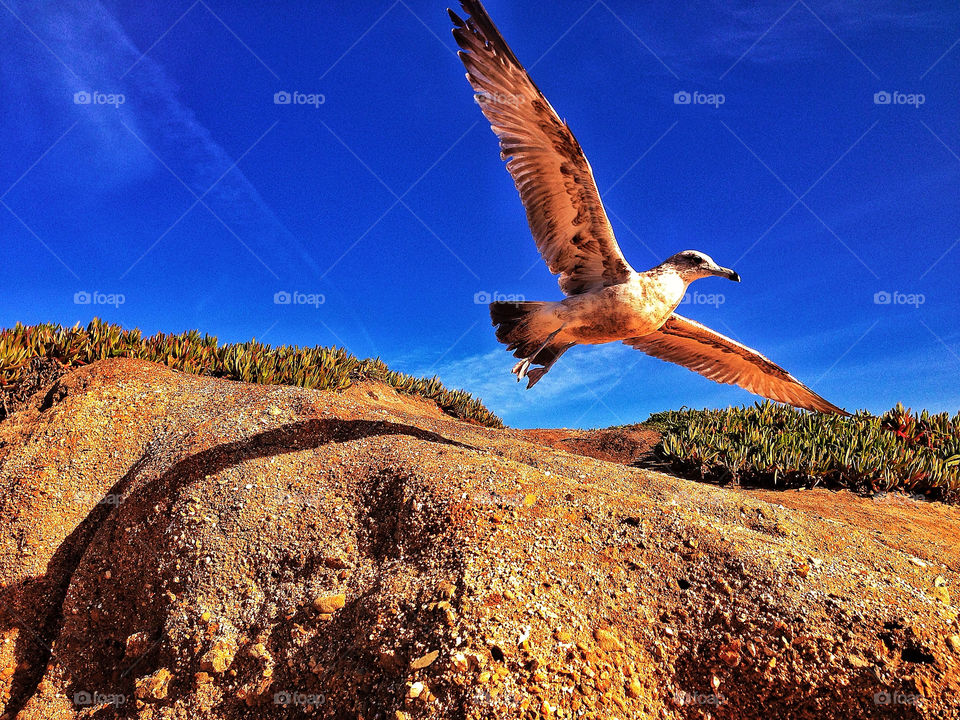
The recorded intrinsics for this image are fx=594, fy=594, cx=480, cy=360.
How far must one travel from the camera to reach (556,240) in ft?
19.0

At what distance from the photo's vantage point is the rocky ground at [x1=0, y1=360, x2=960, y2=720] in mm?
3086

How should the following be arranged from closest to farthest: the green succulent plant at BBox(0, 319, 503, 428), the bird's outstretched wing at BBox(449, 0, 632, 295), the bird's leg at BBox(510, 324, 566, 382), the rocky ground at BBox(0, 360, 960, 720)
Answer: the rocky ground at BBox(0, 360, 960, 720), the bird's outstretched wing at BBox(449, 0, 632, 295), the bird's leg at BBox(510, 324, 566, 382), the green succulent plant at BBox(0, 319, 503, 428)

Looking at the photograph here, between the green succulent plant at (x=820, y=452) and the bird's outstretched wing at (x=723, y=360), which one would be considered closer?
the bird's outstretched wing at (x=723, y=360)

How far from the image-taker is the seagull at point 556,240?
15.8 ft

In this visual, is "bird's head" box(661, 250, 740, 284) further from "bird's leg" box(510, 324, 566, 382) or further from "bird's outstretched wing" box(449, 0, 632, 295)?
"bird's leg" box(510, 324, 566, 382)

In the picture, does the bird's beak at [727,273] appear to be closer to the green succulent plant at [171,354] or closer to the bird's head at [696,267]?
the bird's head at [696,267]

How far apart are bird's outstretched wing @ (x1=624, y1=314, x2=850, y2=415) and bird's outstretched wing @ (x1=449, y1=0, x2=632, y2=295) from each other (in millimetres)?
1518

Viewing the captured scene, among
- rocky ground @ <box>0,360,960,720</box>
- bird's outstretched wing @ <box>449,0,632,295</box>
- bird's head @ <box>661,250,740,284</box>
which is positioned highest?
bird's outstretched wing @ <box>449,0,632,295</box>

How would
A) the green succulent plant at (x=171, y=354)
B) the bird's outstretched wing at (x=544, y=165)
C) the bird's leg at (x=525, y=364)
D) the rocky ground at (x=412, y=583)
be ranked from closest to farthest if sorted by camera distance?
the rocky ground at (x=412, y=583), the bird's outstretched wing at (x=544, y=165), the bird's leg at (x=525, y=364), the green succulent plant at (x=171, y=354)

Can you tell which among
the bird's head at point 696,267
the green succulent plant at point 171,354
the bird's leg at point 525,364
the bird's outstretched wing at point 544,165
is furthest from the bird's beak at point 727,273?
the green succulent plant at point 171,354

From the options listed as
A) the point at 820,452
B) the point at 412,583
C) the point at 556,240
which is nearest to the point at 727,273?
the point at 556,240

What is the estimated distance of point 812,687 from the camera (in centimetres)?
313

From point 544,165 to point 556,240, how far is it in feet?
2.55

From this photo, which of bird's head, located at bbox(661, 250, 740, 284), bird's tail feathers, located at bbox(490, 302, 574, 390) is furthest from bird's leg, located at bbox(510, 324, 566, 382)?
bird's head, located at bbox(661, 250, 740, 284)
